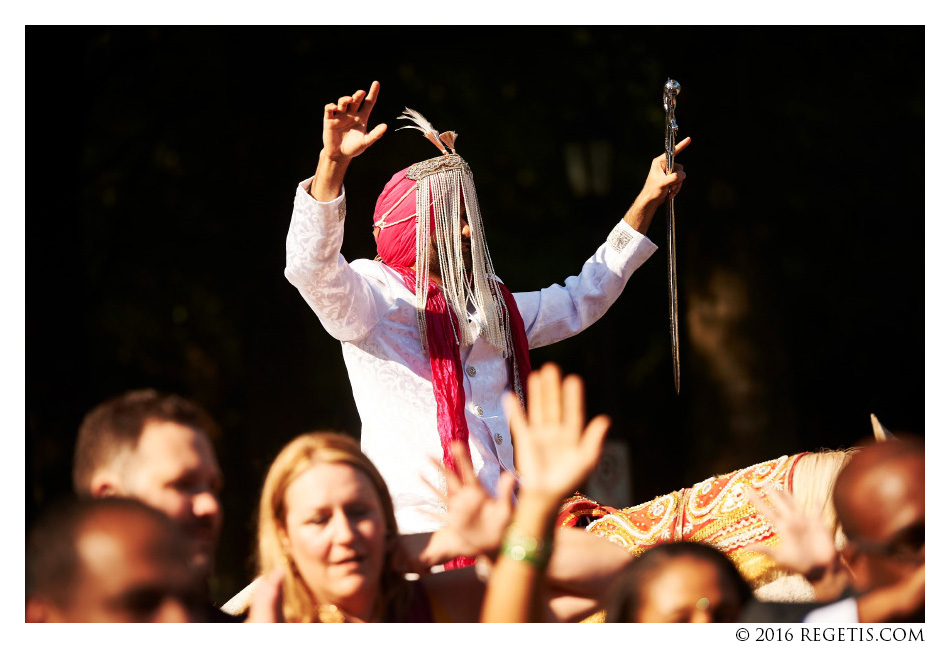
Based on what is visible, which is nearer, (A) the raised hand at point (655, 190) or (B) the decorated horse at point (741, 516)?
(B) the decorated horse at point (741, 516)

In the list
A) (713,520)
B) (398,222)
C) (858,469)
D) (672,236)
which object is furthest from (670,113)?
(858,469)

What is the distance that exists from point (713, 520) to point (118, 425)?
5.87 feet

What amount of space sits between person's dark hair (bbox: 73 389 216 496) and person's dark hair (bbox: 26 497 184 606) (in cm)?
36

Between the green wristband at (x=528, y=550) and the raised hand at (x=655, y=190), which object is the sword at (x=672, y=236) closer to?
the raised hand at (x=655, y=190)

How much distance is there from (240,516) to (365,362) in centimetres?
314

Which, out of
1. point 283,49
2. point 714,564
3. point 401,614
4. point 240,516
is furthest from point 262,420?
point 714,564

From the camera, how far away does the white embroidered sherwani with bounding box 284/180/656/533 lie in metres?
3.73

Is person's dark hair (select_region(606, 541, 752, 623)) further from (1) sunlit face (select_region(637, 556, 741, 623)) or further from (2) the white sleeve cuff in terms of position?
(2) the white sleeve cuff

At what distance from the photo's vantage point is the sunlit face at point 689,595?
253cm

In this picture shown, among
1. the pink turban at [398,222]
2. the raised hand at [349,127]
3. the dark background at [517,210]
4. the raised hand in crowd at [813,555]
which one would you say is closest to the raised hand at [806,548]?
the raised hand in crowd at [813,555]

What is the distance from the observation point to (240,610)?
3.57 m

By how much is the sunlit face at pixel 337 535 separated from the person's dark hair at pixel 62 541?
0.39 meters

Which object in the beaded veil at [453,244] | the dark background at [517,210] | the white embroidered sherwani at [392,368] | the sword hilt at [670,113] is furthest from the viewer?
the dark background at [517,210]

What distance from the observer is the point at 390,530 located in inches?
110
